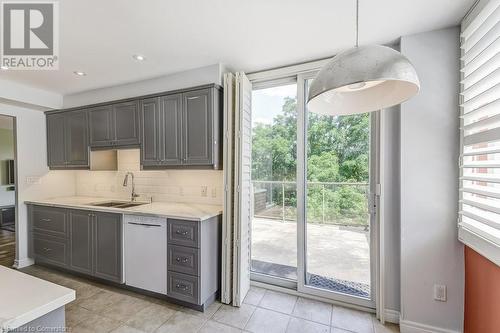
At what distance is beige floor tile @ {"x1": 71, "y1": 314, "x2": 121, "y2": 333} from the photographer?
6.81 feet

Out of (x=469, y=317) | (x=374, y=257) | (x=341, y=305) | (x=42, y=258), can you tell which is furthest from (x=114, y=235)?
(x=469, y=317)

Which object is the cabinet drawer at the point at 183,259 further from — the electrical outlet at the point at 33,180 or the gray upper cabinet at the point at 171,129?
the electrical outlet at the point at 33,180

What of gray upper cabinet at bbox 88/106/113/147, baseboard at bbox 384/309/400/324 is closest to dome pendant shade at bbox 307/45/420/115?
baseboard at bbox 384/309/400/324

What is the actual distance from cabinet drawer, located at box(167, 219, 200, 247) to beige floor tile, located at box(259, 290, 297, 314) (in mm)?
971

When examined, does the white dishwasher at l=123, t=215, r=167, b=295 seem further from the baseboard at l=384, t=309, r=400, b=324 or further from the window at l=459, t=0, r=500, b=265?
the window at l=459, t=0, r=500, b=265

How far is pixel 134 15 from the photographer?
1803 mm

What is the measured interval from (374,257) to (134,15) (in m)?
2.99

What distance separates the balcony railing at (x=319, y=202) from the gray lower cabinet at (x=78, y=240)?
170cm

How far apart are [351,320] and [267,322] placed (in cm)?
79

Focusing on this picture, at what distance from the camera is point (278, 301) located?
2.52m

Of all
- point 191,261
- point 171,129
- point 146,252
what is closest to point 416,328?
point 191,261

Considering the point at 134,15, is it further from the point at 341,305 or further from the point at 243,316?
the point at 341,305

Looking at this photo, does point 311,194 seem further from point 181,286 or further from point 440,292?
point 181,286

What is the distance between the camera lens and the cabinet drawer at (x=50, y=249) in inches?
123
